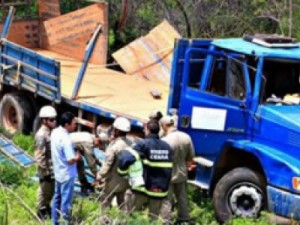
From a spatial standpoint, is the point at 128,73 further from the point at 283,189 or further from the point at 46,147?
the point at 283,189

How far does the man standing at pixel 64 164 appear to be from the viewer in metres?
7.36

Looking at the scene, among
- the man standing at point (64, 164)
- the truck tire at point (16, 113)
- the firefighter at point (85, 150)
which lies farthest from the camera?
the truck tire at point (16, 113)

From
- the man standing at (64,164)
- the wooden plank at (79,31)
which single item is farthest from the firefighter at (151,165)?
the wooden plank at (79,31)

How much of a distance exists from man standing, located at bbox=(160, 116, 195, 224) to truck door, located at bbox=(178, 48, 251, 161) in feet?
1.10

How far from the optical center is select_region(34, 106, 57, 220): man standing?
784 centimetres

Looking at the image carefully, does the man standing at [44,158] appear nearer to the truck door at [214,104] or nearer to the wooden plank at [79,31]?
the truck door at [214,104]

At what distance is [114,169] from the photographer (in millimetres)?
7461

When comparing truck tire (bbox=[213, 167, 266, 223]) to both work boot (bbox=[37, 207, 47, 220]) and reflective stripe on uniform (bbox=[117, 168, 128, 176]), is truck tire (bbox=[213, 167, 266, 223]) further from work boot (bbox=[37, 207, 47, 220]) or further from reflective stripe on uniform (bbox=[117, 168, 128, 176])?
work boot (bbox=[37, 207, 47, 220])

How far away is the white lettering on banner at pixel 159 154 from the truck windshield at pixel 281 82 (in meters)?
1.43

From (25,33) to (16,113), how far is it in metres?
2.88

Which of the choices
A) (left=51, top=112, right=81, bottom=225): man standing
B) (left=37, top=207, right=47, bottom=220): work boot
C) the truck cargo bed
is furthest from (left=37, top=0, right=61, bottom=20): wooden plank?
(left=51, top=112, right=81, bottom=225): man standing

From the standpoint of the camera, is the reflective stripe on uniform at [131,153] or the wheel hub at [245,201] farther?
the wheel hub at [245,201]

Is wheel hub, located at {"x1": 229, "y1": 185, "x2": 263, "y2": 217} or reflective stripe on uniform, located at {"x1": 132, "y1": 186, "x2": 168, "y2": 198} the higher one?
reflective stripe on uniform, located at {"x1": 132, "y1": 186, "x2": 168, "y2": 198}

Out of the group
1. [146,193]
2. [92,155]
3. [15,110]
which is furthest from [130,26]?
[146,193]
